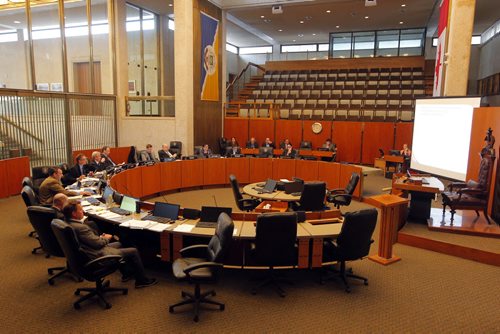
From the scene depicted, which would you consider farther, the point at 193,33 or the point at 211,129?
the point at 211,129

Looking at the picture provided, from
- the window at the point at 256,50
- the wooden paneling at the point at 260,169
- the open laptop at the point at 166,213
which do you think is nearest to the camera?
the open laptop at the point at 166,213

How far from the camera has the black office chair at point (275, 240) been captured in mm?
4355

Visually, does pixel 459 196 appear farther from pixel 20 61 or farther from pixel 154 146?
pixel 20 61

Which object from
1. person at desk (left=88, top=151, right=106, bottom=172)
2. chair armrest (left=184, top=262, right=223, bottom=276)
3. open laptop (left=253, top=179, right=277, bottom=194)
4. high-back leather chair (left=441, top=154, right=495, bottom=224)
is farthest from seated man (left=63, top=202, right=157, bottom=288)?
high-back leather chair (left=441, top=154, right=495, bottom=224)

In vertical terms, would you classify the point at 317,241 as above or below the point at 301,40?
below

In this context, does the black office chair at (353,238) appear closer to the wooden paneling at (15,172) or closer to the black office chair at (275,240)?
the black office chair at (275,240)

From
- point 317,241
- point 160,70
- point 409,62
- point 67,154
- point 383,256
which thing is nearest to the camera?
point 317,241

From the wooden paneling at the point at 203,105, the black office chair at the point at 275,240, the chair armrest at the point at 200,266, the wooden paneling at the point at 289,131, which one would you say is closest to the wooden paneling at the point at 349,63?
the wooden paneling at the point at 289,131

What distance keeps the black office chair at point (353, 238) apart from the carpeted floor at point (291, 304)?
18.5 inches

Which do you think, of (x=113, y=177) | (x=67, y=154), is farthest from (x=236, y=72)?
(x=113, y=177)

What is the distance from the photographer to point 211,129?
49.5ft

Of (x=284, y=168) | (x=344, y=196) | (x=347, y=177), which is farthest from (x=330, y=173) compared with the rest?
(x=344, y=196)

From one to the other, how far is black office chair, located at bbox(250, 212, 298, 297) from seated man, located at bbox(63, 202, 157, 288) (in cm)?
146

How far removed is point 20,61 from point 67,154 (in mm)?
3066
